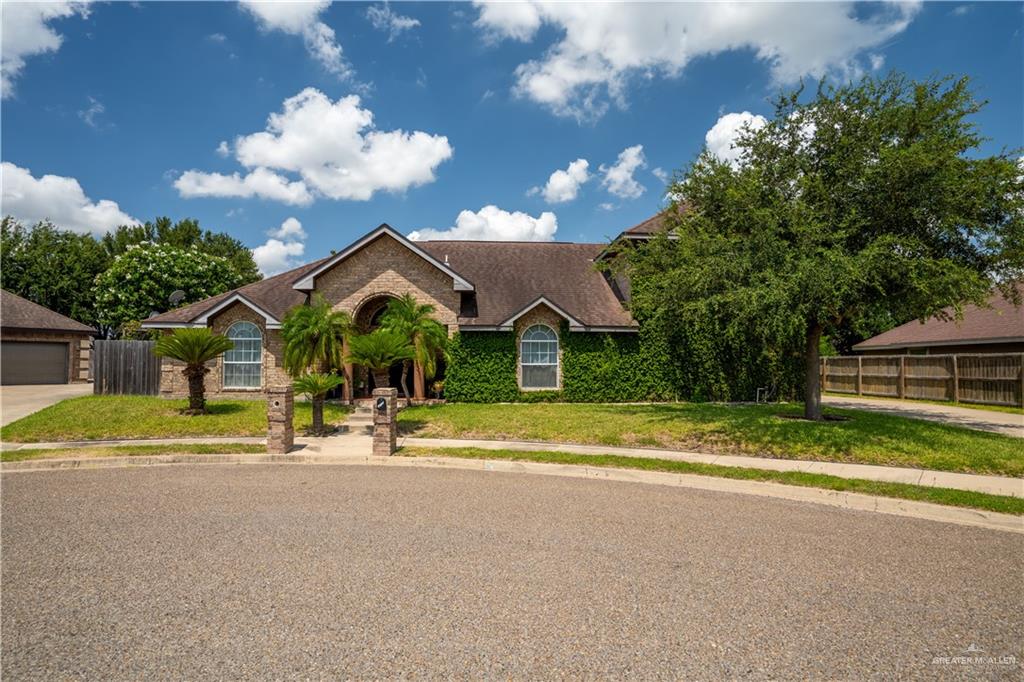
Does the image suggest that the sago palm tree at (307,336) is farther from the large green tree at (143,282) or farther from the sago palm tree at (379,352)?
the large green tree at (143,282)

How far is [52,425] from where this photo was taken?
12648 mm

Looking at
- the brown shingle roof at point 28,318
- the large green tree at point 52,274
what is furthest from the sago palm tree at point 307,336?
the large green tree at point 52,274

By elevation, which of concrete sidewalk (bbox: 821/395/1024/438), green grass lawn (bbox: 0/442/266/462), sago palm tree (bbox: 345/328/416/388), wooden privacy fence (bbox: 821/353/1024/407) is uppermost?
sago palm tree (bbox: 345/328/416/388)

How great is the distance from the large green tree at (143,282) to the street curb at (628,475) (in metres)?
33.1

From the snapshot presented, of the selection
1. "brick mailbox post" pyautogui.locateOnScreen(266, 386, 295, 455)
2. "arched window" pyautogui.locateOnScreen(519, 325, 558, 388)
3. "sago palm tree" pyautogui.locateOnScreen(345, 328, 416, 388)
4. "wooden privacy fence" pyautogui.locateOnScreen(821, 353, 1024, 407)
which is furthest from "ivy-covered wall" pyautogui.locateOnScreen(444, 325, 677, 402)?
"wooden privacy fence" pyautogui.locateOnScreen(821, 353, 1024, 407)

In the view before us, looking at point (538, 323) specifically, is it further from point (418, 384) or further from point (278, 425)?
point (278, 425)

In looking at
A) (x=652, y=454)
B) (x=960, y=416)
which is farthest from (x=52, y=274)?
(x=960, y=416)

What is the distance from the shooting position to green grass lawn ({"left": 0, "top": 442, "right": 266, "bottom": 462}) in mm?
9867

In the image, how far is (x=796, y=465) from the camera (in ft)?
29.8

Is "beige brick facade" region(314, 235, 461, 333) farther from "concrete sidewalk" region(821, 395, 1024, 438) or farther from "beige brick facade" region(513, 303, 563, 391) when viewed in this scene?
"concrete sidewalk" region(821, 395, 1024, 438)

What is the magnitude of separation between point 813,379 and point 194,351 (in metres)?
16.9

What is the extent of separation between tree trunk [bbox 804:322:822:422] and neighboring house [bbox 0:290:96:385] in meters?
37.2

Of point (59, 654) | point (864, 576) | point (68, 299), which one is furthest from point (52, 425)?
point (68, 299)

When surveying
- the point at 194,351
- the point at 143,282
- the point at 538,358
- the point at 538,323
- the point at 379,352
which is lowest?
the point at 538,358
